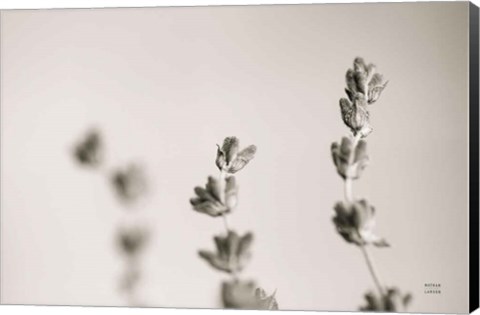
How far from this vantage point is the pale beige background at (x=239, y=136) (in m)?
2.96

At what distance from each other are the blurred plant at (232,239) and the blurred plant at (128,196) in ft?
0.60

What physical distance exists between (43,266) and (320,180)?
73cm

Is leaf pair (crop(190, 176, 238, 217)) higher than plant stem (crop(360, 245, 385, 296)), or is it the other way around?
leaf pair (crop(190, 176, 238, 217))

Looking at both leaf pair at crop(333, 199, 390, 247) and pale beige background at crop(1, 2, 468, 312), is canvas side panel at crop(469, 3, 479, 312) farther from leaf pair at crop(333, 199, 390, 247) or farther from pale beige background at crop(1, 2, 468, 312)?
leaf pair at crop(333, 199, 390, 247)

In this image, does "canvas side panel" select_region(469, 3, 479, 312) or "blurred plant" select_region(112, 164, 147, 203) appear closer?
"canvas side panel" select_region(469, 3, 479, 312)

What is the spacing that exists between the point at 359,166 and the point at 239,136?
297 mm

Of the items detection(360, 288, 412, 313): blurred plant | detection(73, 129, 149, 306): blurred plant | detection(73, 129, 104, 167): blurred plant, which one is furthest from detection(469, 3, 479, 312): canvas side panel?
detection(73, 129, 104, 167): blurred plant

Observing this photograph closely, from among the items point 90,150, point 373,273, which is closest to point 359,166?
point 373,273

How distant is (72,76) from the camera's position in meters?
3.12

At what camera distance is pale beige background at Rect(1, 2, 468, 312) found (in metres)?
2.96

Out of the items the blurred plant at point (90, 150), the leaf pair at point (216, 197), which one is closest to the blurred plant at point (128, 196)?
the blurred plant at point (90, 150)

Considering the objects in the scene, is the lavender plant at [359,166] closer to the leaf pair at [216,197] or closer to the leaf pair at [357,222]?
the leaf pair at [357,222]

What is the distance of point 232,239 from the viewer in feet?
9.93

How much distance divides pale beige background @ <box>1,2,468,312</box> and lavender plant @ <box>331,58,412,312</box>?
0.07 feet
